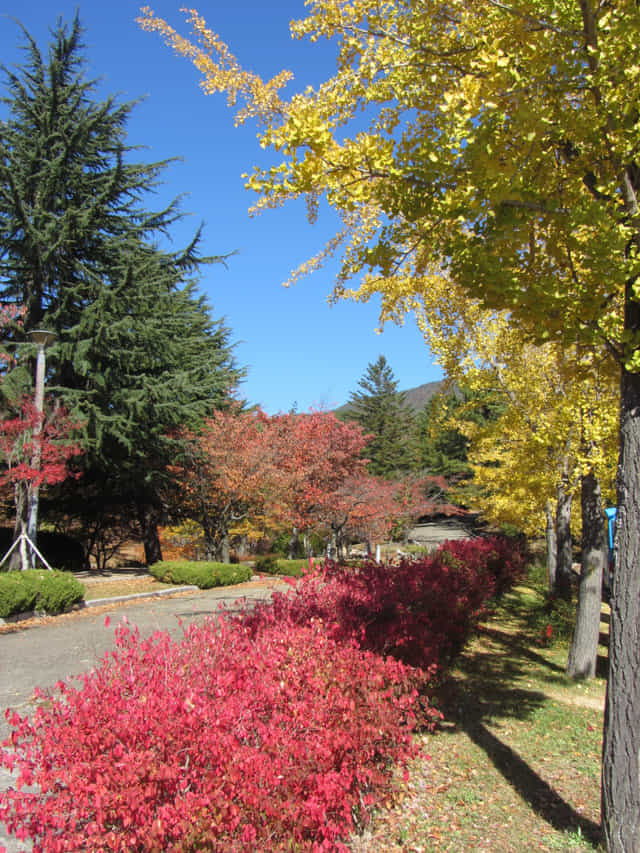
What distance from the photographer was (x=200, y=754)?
7.72 feet

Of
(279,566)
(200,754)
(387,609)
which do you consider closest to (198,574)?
(279,566)

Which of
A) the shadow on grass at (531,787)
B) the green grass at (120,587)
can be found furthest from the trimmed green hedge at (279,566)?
the shadow on grass at (531,787)

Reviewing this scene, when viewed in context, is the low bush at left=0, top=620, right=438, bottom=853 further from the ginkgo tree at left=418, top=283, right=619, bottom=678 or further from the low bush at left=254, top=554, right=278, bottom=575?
the low bush at left=254, top=554, right=278, bottom=575

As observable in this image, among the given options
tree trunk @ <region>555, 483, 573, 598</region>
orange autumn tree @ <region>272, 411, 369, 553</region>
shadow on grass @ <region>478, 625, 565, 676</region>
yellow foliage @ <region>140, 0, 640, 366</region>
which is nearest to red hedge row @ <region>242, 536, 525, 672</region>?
shadow on grass @ <region>478, 625, 565, 676</region>

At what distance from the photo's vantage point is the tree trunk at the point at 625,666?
9.73 ft

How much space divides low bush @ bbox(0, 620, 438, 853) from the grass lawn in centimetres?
70

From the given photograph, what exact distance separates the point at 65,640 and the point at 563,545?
965 cm

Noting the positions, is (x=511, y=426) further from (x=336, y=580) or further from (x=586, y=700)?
(x=336, y=580)

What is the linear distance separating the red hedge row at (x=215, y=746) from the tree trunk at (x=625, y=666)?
4.11ft

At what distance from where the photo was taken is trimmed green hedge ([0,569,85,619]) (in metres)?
9.68

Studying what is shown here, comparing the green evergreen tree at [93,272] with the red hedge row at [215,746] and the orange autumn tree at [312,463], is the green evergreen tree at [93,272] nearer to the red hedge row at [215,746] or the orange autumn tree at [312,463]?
the orange autumn tree at [312,463]

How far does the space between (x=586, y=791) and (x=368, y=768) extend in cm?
211

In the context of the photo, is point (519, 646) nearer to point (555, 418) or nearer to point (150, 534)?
point (555, 418)

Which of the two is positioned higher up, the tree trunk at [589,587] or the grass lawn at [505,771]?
the tree trunk at [589,587]
